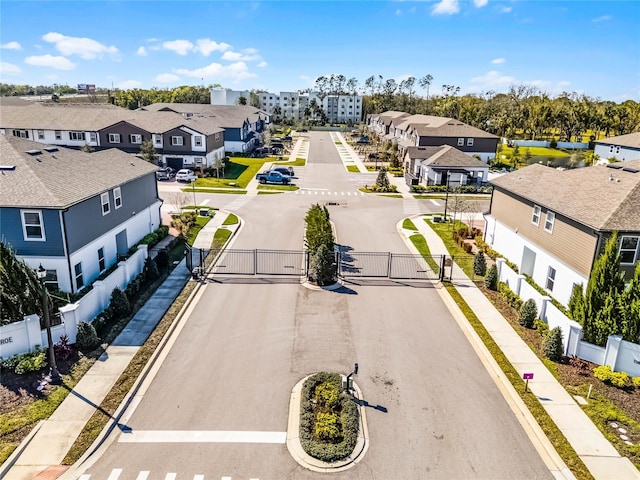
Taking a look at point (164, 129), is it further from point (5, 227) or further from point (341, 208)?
point (5, 227)

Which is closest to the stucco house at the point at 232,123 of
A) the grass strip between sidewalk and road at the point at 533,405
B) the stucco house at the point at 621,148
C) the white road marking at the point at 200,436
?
the stucco house at the point at 621,148

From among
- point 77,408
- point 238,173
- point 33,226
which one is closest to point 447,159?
point 238,173

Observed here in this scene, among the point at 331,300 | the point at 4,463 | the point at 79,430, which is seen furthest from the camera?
the point at 331,300

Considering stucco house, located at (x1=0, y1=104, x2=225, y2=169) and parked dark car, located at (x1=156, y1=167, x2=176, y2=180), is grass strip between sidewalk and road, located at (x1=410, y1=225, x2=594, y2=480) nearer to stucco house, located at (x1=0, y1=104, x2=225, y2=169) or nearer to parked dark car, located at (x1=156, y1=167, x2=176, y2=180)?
parked dark car, located at (x1=156, y1=167, x2=176, y2=180)

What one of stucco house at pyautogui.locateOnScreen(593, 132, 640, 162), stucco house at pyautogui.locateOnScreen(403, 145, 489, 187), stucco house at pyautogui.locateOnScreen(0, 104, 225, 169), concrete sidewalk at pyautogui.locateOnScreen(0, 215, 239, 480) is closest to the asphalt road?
concrete sidewalk at pyautogui.locateOnScreen(0, 215, 239, 480)

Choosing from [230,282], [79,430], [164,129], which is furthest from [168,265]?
[164,129]

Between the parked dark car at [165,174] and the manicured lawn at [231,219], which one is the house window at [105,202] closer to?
the manicured lawn at [231,219]
